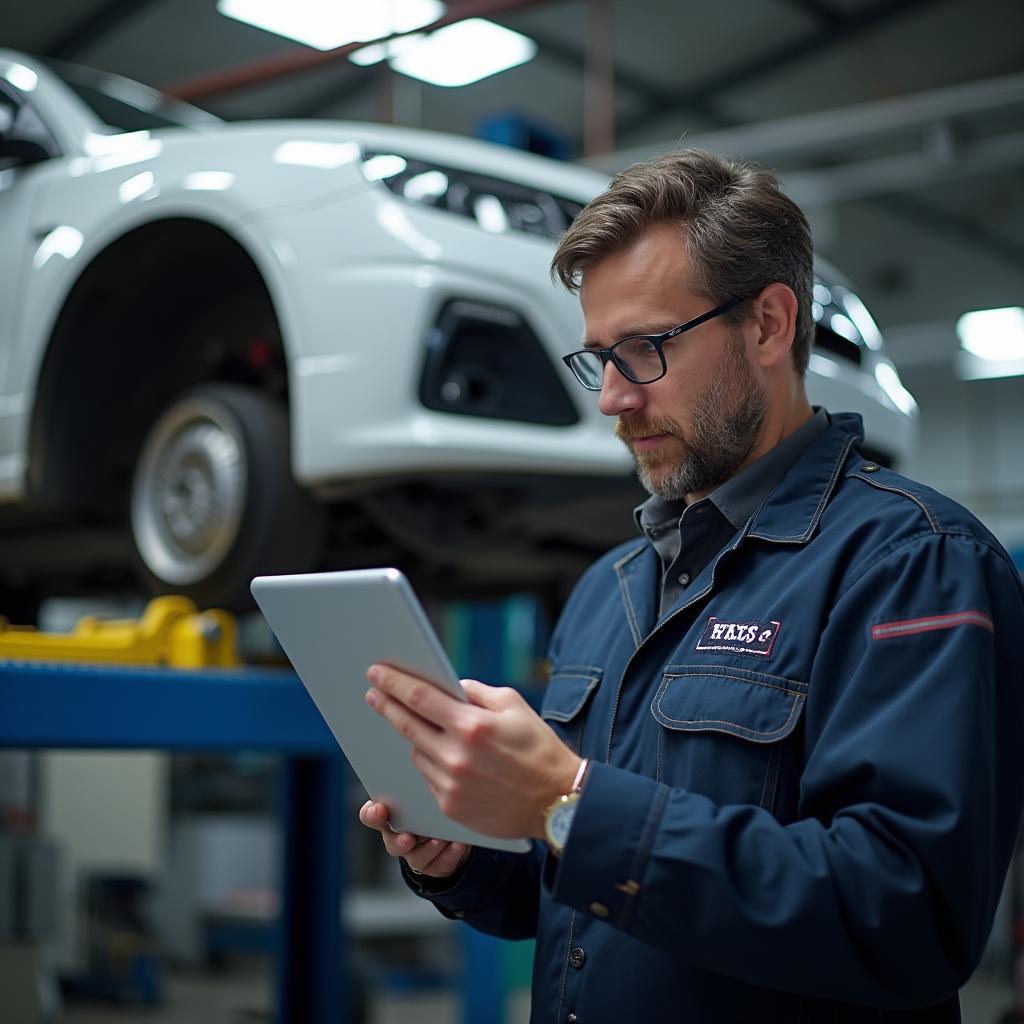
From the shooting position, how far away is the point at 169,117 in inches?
123

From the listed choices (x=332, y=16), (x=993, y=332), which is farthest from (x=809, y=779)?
(x=993, y=332)

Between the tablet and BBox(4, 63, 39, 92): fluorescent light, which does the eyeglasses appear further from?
BBox(4, 63, 39, 92): fluorescent light

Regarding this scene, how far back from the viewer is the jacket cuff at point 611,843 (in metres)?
0.88

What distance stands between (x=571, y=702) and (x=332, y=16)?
18.3 ft

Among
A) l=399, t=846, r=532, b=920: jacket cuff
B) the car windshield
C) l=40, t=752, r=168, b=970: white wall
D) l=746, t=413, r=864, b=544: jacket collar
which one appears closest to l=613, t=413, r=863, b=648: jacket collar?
l=746, t=413, r=864, b=544: jacket collar

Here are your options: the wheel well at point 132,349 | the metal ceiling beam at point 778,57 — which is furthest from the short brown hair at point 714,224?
the metal ceiling beam at point 778,57

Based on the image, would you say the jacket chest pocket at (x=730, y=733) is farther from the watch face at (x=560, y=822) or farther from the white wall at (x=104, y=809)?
the white wall at (x=104, y=809)

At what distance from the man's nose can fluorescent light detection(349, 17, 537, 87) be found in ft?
16.5

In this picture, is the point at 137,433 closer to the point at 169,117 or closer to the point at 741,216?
the point at 169,117

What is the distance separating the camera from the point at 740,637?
1.05 metres

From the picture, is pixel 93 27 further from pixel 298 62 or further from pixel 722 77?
pixel 722 77

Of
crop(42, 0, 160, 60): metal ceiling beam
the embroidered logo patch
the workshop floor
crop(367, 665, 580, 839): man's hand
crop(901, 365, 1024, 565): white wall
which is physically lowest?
the workshop floor

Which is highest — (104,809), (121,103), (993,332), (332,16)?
(332,16)

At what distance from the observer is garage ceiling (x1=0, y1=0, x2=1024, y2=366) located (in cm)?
540
